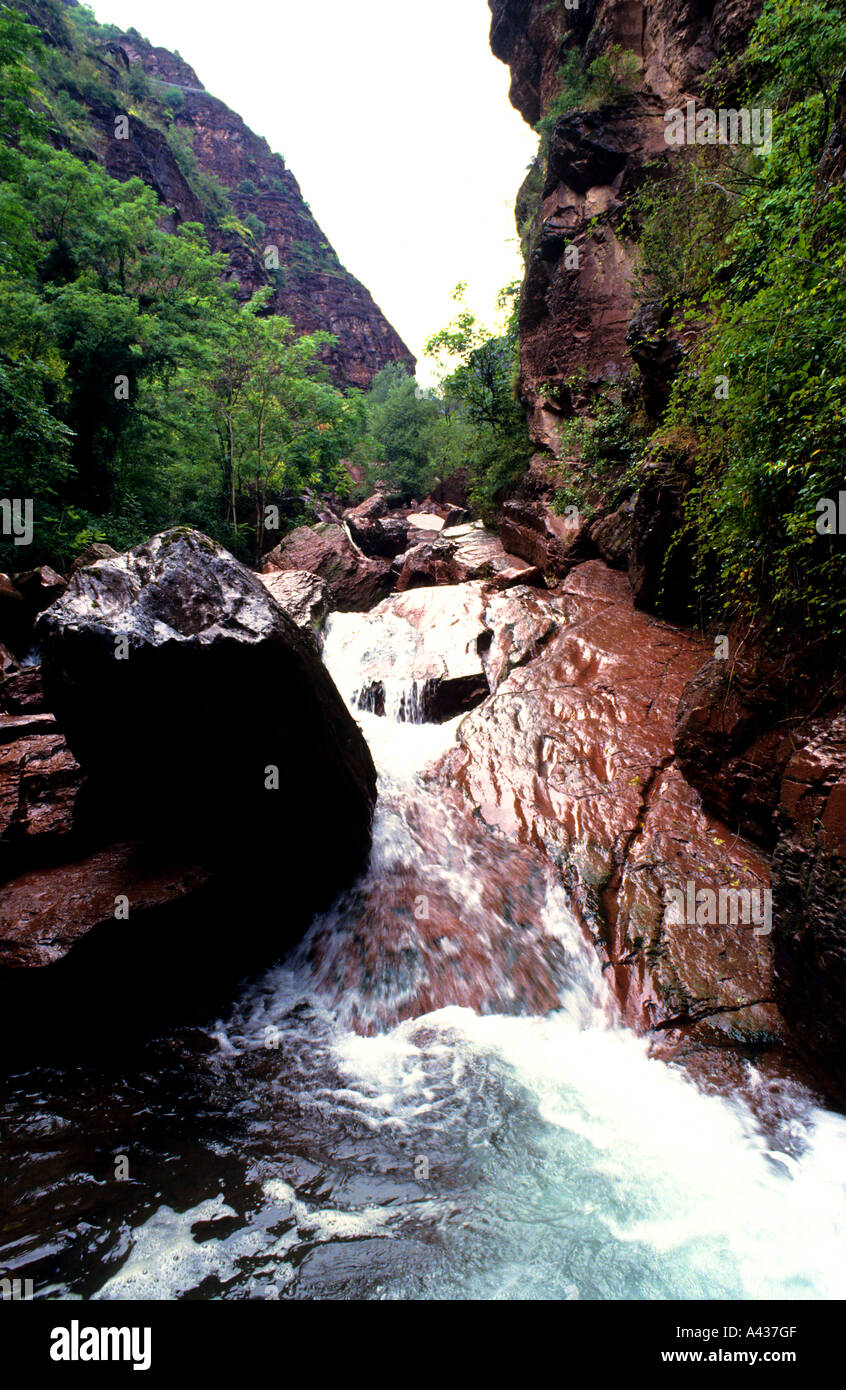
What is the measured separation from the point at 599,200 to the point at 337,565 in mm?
11719

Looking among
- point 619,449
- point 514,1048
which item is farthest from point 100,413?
point 514,1048

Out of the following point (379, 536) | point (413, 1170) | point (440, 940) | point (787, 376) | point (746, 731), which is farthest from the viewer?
point (379, 536)

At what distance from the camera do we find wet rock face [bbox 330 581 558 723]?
29.7 feet

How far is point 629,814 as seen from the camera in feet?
18.2

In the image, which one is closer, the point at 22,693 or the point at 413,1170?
the point at 413,1170

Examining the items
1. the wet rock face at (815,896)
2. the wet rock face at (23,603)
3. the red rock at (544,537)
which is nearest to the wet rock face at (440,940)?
the wet rock face at (815,896)

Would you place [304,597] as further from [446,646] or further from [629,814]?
[629,814]

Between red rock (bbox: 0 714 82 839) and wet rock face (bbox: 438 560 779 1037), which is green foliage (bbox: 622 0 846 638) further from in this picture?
red rock (bbox: 0 714 82 839)

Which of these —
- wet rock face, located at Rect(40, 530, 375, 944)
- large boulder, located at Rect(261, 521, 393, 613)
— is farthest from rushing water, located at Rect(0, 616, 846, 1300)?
large boulder, located at Rect(261, 521, 393, 613)

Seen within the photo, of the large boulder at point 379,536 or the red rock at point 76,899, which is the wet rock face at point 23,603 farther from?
the large boulder at point 379,536

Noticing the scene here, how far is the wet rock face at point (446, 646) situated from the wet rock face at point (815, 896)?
5.53 m

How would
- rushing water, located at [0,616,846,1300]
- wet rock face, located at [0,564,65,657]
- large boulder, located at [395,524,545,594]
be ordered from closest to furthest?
rushing water, located at [0,616,846,1300]
wet rock face, located at [0,564,65,657]
large boulder, located at [395,524,545,594]

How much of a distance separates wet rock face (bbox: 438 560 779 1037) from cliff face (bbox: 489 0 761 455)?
8504mm

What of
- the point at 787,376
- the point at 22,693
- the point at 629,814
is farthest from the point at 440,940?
the point at 22,693
